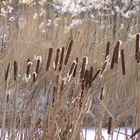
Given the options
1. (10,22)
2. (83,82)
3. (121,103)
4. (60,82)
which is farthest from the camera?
(10,22)

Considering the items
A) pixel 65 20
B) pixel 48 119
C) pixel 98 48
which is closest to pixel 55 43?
pixel 98 48

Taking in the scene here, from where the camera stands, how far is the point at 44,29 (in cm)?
585

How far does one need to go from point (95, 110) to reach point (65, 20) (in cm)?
210

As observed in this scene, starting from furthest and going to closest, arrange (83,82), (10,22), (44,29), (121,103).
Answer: (10,22)
(44,29)
(121,103)
(83,82)

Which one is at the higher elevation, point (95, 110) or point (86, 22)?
point (86, 22)

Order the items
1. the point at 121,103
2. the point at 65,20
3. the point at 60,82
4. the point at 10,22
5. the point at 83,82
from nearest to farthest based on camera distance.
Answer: the point at 83,82 → the point at 60,82 → the point at 121,103 → the point at 65,20 → the point at 10,22

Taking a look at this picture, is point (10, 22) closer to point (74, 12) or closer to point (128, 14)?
point (74, 12)

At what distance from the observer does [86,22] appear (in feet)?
19.4

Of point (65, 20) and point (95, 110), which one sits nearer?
point (95, 110)

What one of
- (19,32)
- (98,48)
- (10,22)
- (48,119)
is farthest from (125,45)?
(48,119)

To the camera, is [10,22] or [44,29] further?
[10,22]

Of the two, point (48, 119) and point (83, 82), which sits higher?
→ point (83, 82)

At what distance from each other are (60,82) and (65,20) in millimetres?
4379

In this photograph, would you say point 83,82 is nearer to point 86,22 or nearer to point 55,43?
point 55,43
